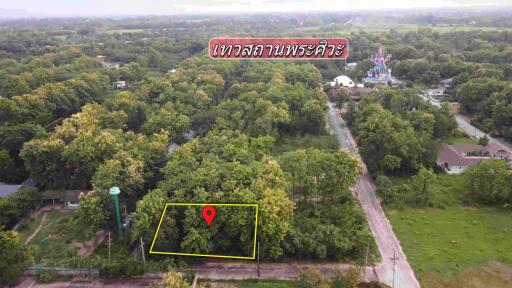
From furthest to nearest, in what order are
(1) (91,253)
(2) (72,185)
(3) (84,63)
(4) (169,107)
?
(3) (84,63) < (4) (169,107) < (2) (72,185) < (1) (91,253)

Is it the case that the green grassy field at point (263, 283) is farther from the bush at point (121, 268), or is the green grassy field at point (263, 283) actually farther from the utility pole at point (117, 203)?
the utility pole at point (117, 203)

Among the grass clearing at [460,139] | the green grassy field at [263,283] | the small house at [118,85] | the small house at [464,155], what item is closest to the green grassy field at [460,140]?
the grass clearing at [460,139]

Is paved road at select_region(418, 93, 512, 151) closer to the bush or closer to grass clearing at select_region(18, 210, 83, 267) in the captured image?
the bush

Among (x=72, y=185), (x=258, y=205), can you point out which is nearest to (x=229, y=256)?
(x=258, y=205)

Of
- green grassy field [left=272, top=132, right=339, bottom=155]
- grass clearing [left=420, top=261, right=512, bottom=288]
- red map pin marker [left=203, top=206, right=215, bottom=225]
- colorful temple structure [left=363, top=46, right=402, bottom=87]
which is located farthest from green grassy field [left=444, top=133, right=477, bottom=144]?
red map pin marker [left=203, top=206, right=215, bottom=225]

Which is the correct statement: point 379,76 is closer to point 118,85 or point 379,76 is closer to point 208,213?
point 118,85

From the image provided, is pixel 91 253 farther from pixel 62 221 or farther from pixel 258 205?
pixel 258 205
